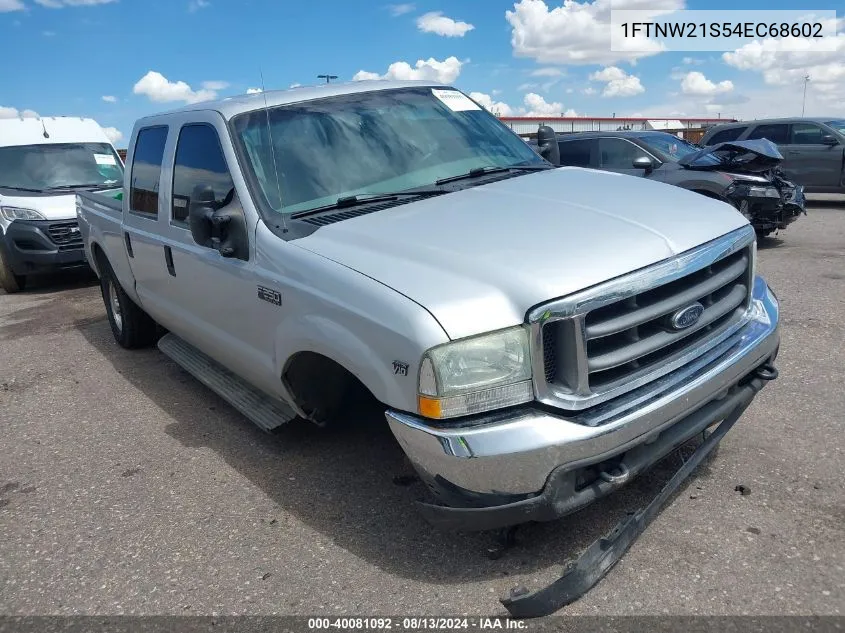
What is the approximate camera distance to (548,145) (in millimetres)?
4902

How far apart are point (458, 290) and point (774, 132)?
13.3 m

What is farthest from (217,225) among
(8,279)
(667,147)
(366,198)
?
(667,147)

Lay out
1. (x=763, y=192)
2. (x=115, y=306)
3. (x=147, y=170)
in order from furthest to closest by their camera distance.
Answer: (x=763, y=192)
(x=115, y=306)
(x=147, y=170)

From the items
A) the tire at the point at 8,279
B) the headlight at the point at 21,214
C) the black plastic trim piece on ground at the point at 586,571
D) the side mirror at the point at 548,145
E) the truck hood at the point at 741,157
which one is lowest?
the tire at the point at 8,279

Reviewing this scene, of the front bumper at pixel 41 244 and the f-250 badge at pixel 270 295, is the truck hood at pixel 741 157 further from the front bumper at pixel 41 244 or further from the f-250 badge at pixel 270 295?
the front bumper at pixel 41 244

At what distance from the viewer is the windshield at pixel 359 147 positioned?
3.49 meters

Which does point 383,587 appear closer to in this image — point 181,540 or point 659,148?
point 181,540

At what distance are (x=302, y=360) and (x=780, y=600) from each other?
210 cm

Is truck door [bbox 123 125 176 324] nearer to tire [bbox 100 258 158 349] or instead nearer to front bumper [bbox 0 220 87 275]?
tire [bbox 100 258 158 349]

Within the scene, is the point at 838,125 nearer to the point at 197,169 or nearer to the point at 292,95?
the point at 292,95

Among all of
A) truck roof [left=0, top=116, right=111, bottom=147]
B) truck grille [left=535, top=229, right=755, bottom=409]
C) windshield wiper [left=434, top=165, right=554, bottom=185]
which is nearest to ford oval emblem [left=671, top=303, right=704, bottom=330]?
truck grille [left=535, top=229, right=755, bottom=409]

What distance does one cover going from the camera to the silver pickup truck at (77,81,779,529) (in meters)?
2.40

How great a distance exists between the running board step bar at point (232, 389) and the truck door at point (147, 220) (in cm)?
26

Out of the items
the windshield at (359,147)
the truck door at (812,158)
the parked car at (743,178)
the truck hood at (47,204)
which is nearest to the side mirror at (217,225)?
the windshield at (359,147)
